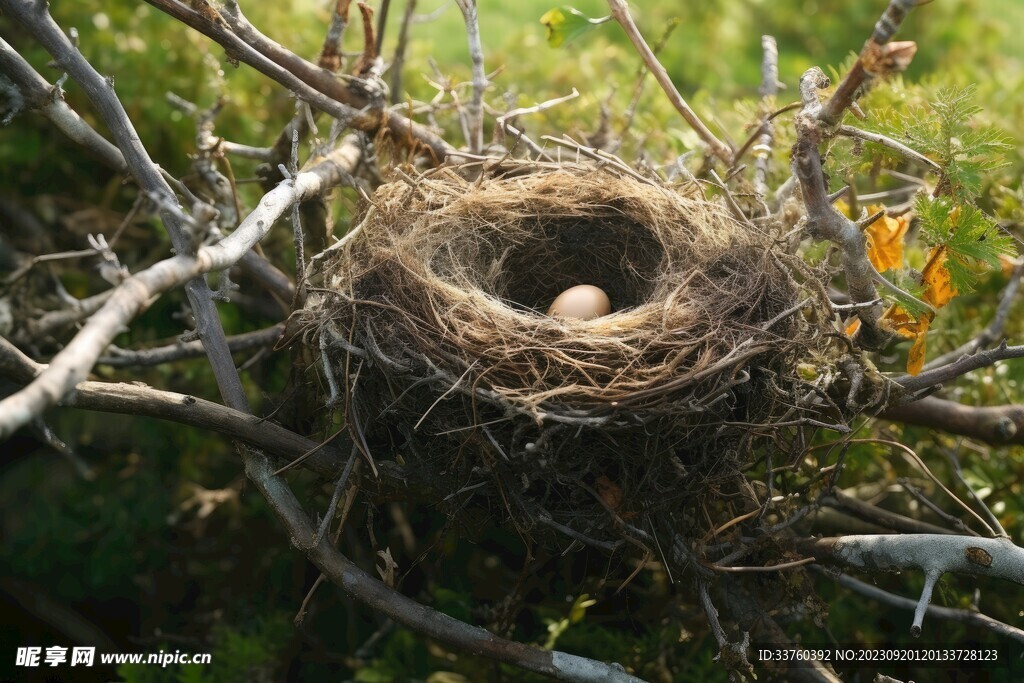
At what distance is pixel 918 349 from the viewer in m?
2.14

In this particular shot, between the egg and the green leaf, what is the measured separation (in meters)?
A: 0.69

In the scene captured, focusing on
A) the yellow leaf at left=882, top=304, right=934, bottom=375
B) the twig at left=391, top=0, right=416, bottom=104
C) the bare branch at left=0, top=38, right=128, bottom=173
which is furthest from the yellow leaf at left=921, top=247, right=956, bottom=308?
the bare branch at left=0, top=38, right=128, bottom=173

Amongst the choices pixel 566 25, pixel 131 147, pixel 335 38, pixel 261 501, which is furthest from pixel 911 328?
pixel 261 501

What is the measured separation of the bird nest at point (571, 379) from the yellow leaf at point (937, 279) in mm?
247

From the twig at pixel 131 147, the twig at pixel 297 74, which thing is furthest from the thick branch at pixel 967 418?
the twig at pixel 131 147

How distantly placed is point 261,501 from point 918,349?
7.36 feet

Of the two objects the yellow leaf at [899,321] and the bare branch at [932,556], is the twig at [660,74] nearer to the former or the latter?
the yellow leaf at [899,321]

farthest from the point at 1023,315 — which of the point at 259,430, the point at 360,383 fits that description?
the point at 259,430

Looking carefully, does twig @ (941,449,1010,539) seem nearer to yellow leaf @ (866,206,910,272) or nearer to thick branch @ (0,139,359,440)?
yellow leaf @ (866,206,910,272)

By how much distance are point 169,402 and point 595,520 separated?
0.99 meters

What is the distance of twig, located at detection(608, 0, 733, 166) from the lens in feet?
7.95

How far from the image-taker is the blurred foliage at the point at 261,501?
9.21 ft

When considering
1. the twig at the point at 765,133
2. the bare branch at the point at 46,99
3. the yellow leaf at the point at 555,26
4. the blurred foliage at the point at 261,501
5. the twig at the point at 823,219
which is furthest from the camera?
the blurred foliage at the point at 261,501

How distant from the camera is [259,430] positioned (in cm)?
207
